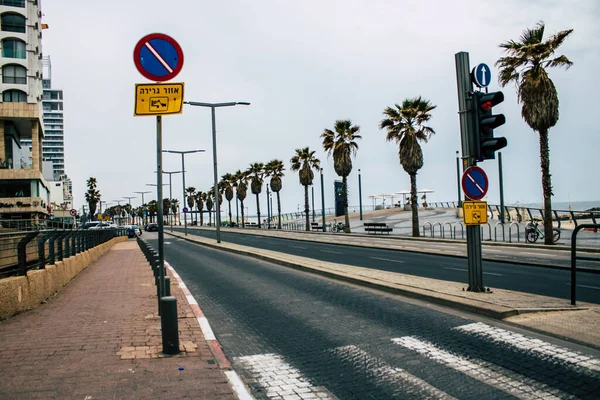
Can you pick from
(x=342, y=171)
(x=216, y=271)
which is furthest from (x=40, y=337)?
(x=342, y=171)

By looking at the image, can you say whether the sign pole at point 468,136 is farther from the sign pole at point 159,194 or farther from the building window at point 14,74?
the building window at point 14,74

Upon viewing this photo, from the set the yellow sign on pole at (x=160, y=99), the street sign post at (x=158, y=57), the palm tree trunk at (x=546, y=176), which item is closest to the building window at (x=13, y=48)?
the palm tree trunk at (x=546, y=176)

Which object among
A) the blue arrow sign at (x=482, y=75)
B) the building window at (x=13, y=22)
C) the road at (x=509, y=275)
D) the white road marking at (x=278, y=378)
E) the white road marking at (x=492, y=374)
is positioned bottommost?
the road at (x=509, y=275)

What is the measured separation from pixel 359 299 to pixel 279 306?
5.39 ft

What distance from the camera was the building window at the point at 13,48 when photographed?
62.4m

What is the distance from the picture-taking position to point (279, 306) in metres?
9.55

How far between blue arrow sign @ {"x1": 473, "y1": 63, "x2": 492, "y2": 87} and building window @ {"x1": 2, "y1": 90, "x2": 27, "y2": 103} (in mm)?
66914

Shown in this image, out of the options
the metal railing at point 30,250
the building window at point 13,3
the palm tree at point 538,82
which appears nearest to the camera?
the metal railing at point 30,250

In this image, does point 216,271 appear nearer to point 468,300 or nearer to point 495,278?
point 495,278

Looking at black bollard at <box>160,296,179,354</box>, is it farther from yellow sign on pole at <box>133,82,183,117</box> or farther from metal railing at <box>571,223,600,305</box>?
metal railing at <box>571,223,600,305</box>

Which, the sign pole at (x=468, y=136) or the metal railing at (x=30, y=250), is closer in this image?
the metal railing at (x=30, y=250)

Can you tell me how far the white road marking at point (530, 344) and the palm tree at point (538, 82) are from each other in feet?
68.3

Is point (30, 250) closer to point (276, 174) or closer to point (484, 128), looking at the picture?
point (484, 128)

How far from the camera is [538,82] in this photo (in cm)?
2497
